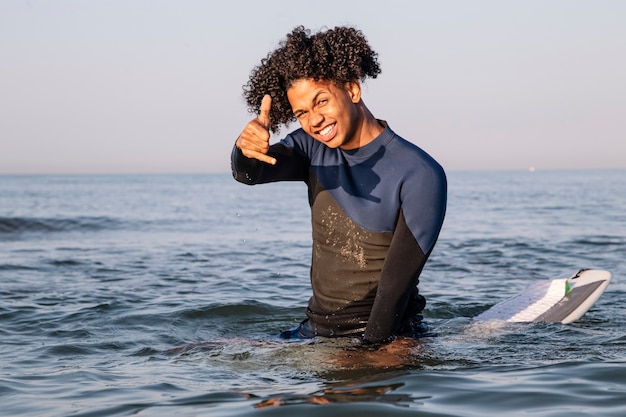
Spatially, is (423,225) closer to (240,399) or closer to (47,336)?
(240,399)

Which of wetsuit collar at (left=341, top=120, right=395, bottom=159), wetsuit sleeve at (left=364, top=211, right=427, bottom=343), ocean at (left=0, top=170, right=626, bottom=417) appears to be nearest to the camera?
ocean at (left=0, top=170, right=626, bottom=417)

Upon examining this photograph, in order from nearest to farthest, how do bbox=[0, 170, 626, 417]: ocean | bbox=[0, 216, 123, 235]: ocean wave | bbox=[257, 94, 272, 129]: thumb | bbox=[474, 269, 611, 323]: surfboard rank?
1. bbox=[0, 170, 626, 417]: ocean
2. bbox=[257, 94, 272, 129]: thumb
3. bbox=[474, 269, 611, 323]: surfboard
4. bbox=[0, 216, 123, 235]: ocean wave

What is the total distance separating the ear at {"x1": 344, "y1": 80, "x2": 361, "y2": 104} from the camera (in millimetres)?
4637

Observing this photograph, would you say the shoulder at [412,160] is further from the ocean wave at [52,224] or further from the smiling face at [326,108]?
the ocean wave at [52,224]

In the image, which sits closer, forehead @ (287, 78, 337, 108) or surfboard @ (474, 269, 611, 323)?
forehead @ (287, 78, 337, 108)

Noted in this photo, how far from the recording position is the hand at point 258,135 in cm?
411

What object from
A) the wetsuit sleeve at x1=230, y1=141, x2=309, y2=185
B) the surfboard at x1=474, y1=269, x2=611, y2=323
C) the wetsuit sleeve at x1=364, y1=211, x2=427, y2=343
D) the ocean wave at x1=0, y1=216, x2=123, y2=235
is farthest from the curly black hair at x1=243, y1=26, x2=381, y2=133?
the ocean wave at x1=0, y1=216, x2=123, y2=235

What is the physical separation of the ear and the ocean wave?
1443cm

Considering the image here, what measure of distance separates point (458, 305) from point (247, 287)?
2477 mm

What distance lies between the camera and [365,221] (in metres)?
4.77

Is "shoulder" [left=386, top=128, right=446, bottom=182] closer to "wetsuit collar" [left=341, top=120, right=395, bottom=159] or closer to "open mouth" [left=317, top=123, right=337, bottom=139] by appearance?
"wetsuit collar" [left=341, top=120, right=395, bottom=159]

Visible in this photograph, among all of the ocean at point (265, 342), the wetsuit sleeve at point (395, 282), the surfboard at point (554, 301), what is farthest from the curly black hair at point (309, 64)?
the surfboard at point (554, 301)

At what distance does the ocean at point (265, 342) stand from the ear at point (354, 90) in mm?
1398

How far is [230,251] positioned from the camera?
13359 mm
